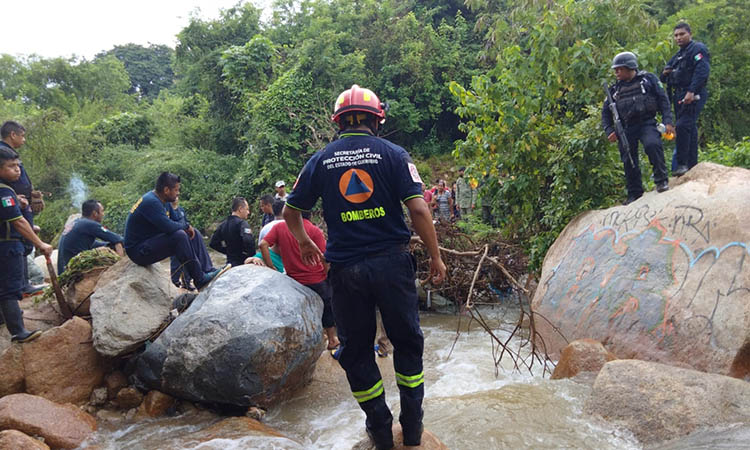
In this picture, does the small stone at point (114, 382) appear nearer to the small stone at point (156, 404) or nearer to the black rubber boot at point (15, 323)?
the small stone at point (156, 404)

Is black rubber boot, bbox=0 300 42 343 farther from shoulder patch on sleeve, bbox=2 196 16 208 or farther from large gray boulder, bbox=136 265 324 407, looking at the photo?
large gray boulder, bbox=136 265 324 407

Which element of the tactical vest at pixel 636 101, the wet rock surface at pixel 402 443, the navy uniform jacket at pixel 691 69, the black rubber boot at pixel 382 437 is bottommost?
the wet rock surface at pixel 402 443

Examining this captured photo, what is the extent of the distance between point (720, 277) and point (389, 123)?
14.7m

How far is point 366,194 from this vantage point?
3.14 meters

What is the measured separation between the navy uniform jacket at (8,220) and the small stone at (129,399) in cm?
167

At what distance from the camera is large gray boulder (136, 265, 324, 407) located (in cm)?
475

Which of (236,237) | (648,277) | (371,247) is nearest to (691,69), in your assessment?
(648,277)

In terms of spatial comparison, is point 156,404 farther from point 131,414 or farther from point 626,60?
point 626,60

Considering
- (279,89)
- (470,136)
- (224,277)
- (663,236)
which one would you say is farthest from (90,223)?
(279,89)

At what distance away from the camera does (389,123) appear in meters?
18.6

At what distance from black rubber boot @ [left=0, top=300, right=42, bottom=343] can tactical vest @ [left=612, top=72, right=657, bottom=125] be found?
21.7ft

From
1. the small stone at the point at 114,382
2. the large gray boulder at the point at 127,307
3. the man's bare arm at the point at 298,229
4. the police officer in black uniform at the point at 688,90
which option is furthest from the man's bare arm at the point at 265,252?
the police officer in black uniform at the point at 688,90

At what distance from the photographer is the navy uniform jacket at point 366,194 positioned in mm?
3127

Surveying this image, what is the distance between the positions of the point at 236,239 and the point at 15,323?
2.56 metres
